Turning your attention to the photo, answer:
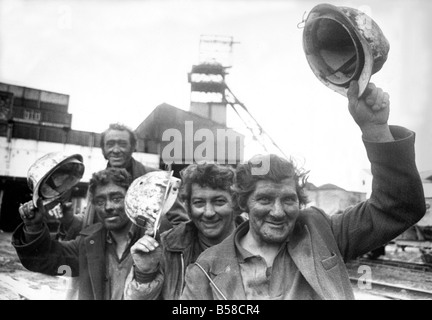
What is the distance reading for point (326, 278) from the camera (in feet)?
5.05

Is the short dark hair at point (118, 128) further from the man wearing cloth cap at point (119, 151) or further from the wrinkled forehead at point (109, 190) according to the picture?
the wrinkled forehead at point (109, 190)

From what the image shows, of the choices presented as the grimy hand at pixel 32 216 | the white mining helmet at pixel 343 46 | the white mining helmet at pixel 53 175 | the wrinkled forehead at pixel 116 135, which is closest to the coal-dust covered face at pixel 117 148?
the wrinkled forehead at pixel 116 135

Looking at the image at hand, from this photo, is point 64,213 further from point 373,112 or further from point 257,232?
point 373,112

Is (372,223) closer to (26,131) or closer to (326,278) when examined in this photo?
(326,278)

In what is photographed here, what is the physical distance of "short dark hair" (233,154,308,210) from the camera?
1.65 meters

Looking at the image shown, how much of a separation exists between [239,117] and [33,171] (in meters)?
2.74

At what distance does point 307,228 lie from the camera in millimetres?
1656

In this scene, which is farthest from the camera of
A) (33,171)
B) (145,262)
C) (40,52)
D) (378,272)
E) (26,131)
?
(26,131)

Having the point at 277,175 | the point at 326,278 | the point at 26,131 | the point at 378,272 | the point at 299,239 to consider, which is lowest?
the point at 378,272

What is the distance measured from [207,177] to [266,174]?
0.40 metres

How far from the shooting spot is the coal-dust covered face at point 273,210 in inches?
62.6

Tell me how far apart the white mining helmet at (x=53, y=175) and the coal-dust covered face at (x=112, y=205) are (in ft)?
0.81

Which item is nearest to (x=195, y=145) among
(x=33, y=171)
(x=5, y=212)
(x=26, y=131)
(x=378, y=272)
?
(x=33, y=171)

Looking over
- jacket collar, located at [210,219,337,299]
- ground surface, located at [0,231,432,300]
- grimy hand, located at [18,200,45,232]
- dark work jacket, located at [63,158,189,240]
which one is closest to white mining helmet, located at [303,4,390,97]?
jacket collar, located at [210,219,337,299]
